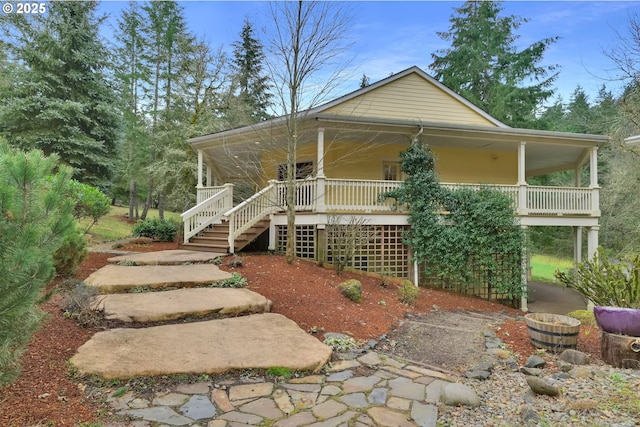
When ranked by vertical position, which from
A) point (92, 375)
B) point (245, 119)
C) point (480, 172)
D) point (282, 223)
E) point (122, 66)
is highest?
point (122, 66)

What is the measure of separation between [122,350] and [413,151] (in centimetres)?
848

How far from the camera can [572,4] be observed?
10.4 meters

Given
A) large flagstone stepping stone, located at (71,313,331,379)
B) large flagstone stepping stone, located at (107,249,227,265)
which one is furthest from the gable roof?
large flagstone stepping stone, located at (71,313,331,379)

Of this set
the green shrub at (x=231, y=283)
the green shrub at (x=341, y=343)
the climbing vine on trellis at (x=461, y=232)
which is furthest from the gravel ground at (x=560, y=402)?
the climbing vine on trellis at (x=461, y=232)

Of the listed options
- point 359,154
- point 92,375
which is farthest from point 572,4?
point 92,375

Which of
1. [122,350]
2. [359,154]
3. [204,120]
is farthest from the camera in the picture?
[204,120]

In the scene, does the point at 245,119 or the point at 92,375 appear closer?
the point at 92,375

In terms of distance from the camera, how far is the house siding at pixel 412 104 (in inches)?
473

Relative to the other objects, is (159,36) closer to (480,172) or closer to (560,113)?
(480,172)

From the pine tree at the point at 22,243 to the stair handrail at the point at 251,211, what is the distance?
6.96 metres

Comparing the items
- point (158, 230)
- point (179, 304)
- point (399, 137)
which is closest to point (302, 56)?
point (399, 137)

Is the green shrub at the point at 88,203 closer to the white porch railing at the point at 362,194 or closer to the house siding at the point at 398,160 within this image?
the house siding at the point at 398,160

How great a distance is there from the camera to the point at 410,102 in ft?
40.9

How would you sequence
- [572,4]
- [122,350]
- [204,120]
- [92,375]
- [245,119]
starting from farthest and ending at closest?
[204,120] < [572,4] < [245,119] < [122,350] < [92,375]
